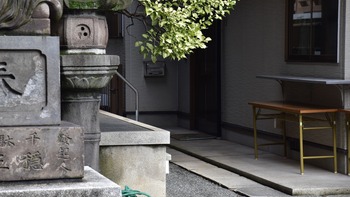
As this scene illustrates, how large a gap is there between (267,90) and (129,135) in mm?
7847

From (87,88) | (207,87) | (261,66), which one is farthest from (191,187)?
(207,87)

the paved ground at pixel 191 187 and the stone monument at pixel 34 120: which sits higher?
the stone monument at pixel 34 120

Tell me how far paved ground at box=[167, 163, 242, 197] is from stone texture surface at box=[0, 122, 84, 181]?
6.00 m

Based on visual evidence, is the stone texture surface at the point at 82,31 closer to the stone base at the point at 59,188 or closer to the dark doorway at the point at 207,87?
the stone base at the point at 59,188

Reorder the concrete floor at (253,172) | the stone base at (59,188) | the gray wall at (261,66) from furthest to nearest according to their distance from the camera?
the gray wall at (261,66), the concrete floor at (253,172), the stone base at (59,188)

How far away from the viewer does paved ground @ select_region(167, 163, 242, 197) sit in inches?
471

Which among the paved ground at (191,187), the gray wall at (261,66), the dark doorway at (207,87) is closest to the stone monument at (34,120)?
the paved ground at (191,187)

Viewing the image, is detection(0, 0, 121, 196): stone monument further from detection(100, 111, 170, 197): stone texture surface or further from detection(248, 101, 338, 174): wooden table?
detection(248, 101, 338, 174): wooden table

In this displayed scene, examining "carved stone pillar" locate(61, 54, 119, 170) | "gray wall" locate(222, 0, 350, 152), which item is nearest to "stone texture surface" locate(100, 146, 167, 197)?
"carved stone pillar" locate(61, 54, 119, 170)

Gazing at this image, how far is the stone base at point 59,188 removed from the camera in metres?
5.62

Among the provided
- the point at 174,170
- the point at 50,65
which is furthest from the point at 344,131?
the point at 50,65

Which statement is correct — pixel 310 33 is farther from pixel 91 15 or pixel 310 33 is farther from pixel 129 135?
pixel 91 15

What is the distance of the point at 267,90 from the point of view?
53.0ft

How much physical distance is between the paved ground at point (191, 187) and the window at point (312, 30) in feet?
9.40
